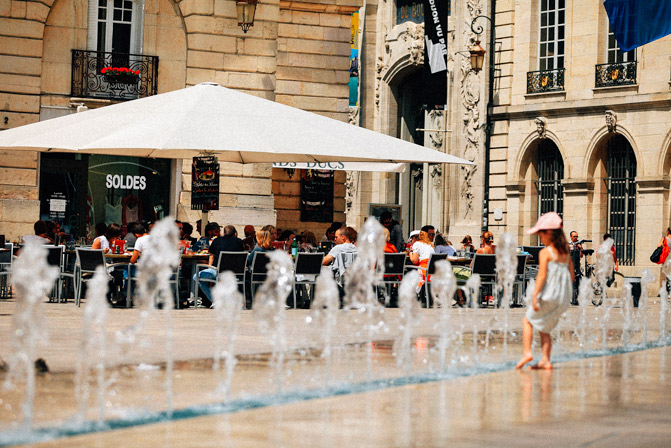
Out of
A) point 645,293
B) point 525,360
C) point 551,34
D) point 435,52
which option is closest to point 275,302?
point 525,360

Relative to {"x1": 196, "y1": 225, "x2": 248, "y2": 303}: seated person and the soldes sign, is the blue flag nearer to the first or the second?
{"x1": 196, "y1": 225, "x2": 248, "y2": 303}: seated person

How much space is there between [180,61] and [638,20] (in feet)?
26.5

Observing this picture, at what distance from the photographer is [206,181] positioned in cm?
1708

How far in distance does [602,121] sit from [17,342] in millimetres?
24505

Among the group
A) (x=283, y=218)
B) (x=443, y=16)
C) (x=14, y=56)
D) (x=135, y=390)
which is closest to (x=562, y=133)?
(x=443, y=16)

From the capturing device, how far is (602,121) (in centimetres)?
2931

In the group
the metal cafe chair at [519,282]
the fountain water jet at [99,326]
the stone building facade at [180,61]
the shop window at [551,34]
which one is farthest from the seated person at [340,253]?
the shop window at [551,34]

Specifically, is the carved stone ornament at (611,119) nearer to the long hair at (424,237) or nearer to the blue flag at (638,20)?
the blue flag at (638,20)

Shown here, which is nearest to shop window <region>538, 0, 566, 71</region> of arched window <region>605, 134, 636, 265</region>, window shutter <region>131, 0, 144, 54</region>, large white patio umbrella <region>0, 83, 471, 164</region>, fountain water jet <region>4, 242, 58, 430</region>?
arched window <region>605, 134, 636, 265</region>

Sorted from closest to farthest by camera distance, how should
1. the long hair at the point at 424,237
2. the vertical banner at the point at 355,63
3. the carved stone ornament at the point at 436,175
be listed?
the long hair at the point at 424,237
the carved stone ornament at the point at 436,175
the vertical banner at the point at 355,63

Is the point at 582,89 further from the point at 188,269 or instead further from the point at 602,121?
the point at 188,269

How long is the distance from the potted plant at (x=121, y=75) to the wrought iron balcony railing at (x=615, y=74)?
13159 millimetres

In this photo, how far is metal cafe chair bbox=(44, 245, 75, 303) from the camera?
14820 mm

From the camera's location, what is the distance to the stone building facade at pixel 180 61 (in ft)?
64.6
